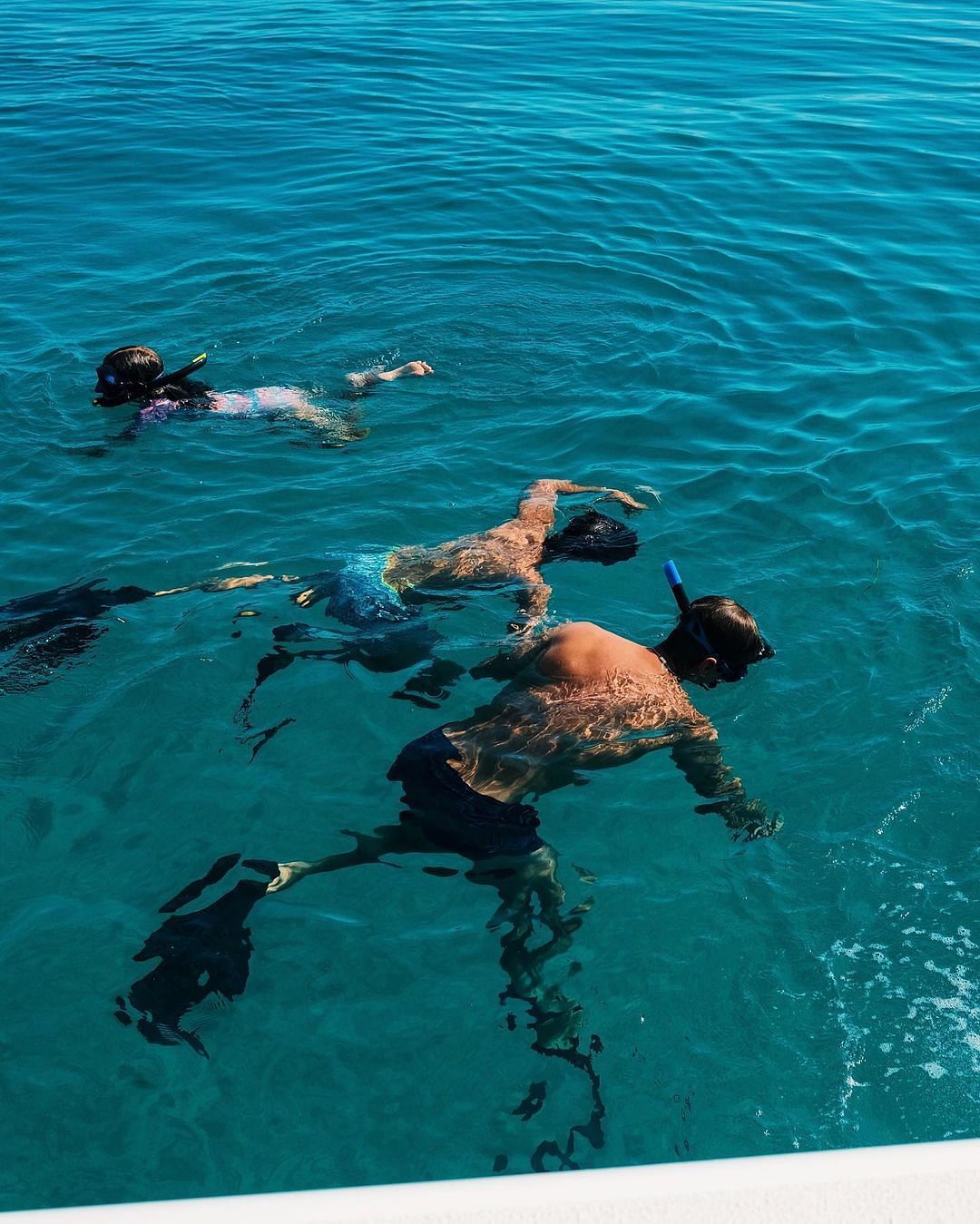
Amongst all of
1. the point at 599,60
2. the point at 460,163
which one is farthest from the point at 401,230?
the point at 599,60

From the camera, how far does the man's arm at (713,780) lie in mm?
5445

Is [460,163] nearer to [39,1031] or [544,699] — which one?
[544,699]

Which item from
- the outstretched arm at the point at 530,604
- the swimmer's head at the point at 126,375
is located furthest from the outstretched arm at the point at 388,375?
the outstretched arm at the point at 530,604

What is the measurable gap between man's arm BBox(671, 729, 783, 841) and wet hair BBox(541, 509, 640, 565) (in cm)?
239

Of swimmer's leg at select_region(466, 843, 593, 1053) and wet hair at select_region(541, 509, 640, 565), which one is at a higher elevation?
wet hair at select_region(541, 509, 640, 565)

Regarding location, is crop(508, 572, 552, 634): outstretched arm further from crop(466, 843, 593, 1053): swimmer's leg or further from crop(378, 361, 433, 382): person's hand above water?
crop(378, 361, 433, 382): person's hand above water

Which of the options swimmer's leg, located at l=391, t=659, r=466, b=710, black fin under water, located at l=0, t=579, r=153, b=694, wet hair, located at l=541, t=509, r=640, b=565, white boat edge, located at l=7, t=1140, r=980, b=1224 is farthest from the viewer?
wet hair, located at l=541, t=509, r=640, b=565

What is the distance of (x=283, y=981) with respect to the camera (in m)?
4.95

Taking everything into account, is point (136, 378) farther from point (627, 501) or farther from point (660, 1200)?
point (660, 1200)

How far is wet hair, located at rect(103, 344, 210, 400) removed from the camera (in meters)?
9.31

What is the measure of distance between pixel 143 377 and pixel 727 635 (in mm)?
6010

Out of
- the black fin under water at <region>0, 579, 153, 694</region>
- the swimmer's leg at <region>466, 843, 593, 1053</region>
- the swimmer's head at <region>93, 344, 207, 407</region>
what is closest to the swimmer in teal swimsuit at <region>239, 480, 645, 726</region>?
the black fin under water at <region>0, 579, 153, 694</region>

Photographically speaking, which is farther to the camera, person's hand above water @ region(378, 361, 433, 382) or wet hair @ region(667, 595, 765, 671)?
person's hand above water @ region(378, 361, 433, 382)

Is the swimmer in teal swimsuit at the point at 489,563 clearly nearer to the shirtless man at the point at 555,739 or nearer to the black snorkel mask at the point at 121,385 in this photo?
the shirtless man at the point at 555,739
